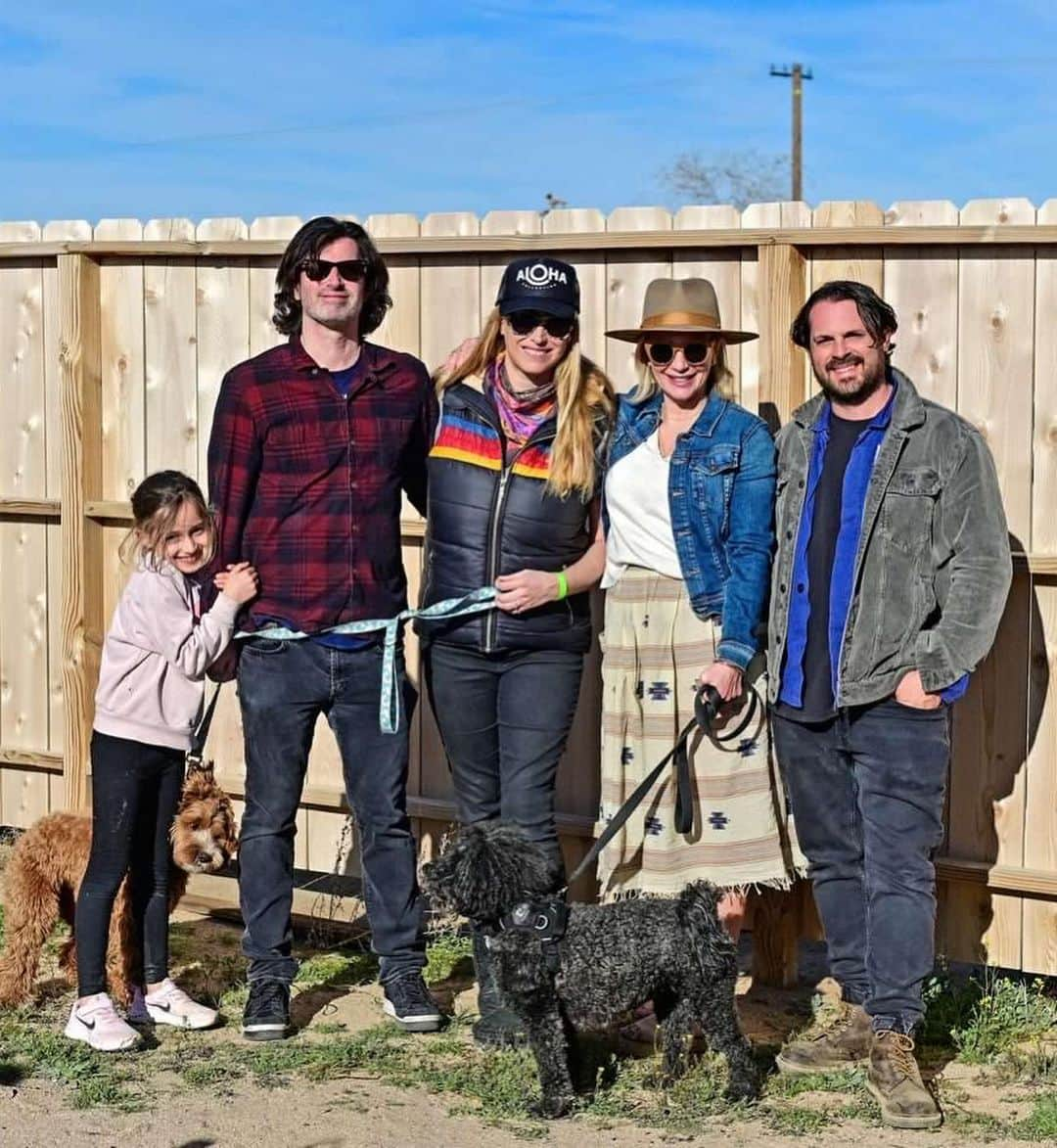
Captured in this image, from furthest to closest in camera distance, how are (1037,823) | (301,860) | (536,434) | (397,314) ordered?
(301,860) → (397,314) → (1037,823) → (536,434)

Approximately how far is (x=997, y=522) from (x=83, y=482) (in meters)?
3.87

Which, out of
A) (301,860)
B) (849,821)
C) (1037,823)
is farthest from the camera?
(301,860)

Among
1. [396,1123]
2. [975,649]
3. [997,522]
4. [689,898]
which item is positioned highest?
[997,522]

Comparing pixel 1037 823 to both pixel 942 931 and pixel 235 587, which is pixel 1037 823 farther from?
pixel 235 587

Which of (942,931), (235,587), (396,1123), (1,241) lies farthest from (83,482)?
(942,931)

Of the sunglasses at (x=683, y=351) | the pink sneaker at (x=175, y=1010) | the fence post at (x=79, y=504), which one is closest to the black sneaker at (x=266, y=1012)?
the pink sneaker at (x=175, y=1010)

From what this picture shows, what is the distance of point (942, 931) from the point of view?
5.73m

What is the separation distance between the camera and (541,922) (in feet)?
15.1

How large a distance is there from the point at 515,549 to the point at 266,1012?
5.26 feet

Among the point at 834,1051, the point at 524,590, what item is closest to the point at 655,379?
the point at 524,590

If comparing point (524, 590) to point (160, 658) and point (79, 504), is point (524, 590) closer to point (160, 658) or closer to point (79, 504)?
point (160, 658)

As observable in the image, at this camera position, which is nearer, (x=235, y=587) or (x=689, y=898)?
(x=689, y=898)

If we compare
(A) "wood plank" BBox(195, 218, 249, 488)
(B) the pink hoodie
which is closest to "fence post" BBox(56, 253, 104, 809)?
(A) "wood plank" BBox(195, 218, 249, 488)

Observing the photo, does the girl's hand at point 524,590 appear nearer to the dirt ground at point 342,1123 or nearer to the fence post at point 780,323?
the fence post at point 780,323
